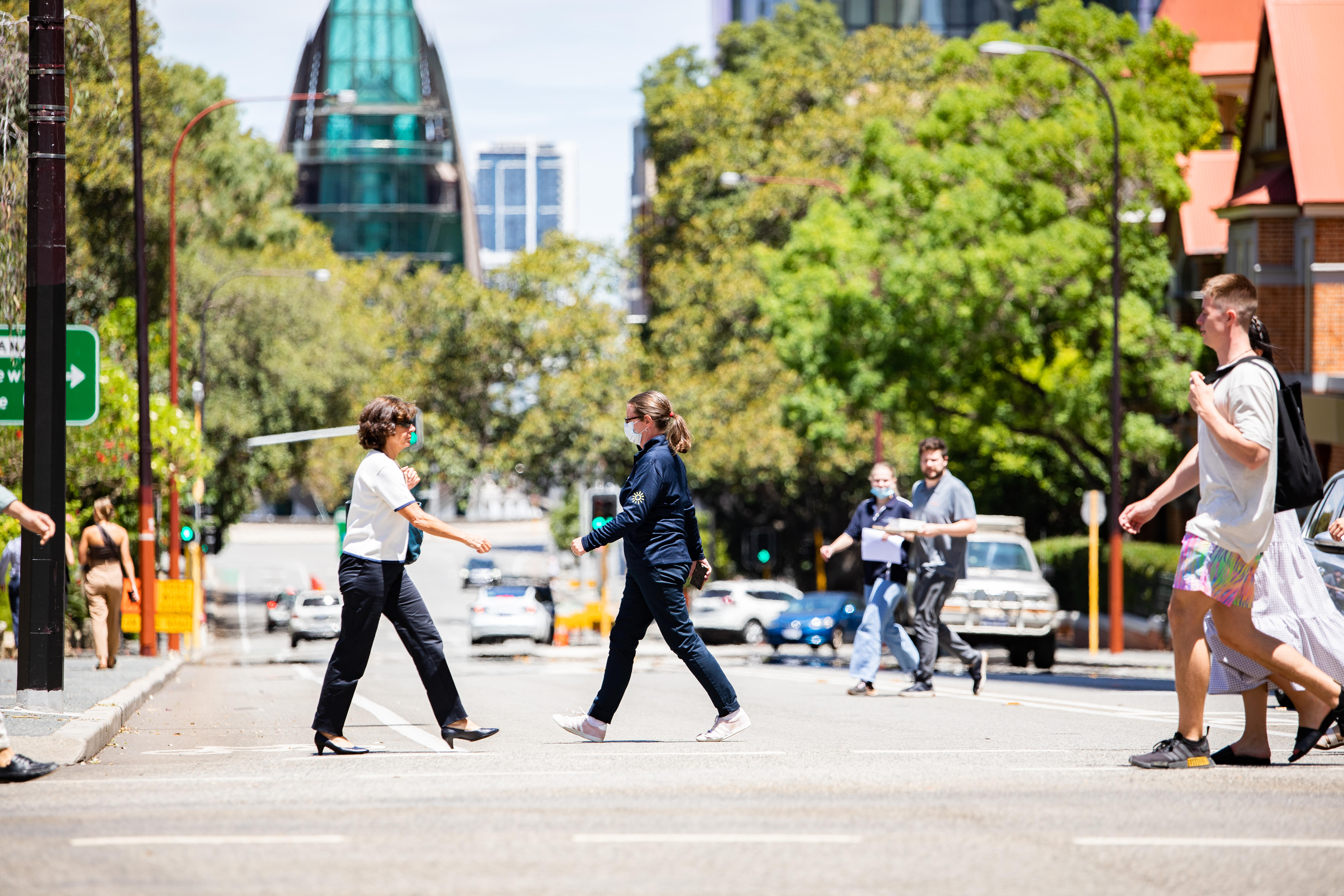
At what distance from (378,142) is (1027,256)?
309 ft

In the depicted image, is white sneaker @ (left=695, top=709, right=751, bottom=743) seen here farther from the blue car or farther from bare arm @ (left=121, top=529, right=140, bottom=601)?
the blue car

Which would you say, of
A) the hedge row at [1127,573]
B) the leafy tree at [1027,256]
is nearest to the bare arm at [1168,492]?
the hedge row at [1127,573]

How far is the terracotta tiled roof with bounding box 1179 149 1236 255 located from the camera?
35.3m

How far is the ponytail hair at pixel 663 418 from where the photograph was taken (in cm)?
924

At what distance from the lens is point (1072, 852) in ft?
18.8

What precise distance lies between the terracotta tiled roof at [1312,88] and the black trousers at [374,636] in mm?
23734

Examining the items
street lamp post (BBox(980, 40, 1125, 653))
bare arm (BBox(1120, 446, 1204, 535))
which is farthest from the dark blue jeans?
street lamp post (BBox(980, 40, 1125, 653))

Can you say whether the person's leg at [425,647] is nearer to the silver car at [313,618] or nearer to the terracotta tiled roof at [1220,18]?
the silver car at [313,618]

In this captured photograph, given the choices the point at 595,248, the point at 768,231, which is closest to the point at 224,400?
the point at 595,248

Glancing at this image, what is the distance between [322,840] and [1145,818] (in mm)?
2894

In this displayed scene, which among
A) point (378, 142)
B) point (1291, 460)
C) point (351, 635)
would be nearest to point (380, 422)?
point (351, 635)

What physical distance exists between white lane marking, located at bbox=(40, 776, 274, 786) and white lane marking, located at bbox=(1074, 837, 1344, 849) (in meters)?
3.63

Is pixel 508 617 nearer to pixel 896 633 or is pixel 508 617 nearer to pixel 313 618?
pixel 313 618

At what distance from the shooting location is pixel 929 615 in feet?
45.5
